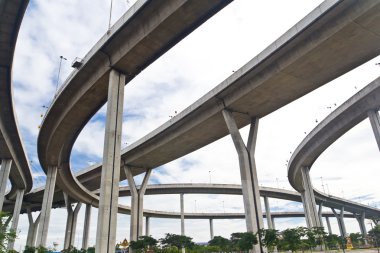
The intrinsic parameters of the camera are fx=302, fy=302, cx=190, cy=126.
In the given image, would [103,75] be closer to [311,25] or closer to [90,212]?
[311,25]

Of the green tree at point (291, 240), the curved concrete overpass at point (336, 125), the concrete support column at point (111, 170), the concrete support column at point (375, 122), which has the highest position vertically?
the curved concrete overpass at point (336, 125)

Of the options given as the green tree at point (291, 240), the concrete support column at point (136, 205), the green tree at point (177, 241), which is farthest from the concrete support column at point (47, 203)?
the green tree at point (291, 240)

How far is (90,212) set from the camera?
80.8 metres

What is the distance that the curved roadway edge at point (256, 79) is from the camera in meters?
22.6

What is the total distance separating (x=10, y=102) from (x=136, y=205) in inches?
1066

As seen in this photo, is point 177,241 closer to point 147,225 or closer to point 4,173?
point 4,173

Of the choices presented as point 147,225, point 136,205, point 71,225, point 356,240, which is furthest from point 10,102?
point 147,225

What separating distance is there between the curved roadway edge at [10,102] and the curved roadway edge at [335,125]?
1254 inches

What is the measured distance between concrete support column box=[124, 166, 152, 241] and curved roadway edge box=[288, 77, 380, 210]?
2713cm

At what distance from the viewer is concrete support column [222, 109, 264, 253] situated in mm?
30875

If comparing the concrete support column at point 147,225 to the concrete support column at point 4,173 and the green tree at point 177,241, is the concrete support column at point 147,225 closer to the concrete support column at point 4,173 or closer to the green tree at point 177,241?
the green tree at point 177,241

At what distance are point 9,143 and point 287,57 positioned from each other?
3491cm

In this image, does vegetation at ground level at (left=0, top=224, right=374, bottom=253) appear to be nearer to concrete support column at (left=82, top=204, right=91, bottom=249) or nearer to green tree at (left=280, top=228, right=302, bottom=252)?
green tree at (left=280, top=228, right=302, bottom=252)

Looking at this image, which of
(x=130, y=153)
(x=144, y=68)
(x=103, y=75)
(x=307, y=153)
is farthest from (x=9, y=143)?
(x=307, y=153)
